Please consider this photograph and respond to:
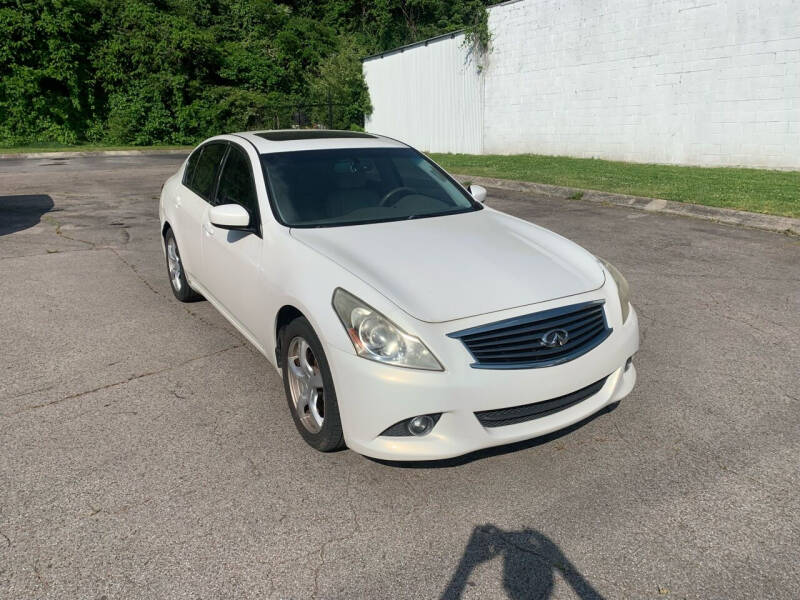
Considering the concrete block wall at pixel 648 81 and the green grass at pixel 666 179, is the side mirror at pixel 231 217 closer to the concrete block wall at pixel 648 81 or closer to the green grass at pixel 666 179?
the green grass at pixel 666 179

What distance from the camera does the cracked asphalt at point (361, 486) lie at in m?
2.46

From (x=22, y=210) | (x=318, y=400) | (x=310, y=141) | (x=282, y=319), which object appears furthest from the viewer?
(x=22, y=210)

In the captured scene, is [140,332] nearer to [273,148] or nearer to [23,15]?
[273,148]

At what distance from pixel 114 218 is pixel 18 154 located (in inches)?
572

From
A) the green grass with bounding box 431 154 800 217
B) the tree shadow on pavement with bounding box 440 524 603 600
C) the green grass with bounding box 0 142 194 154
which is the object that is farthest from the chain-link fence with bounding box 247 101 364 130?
the tree shadow on pavement with bounding box 440 524 603 600

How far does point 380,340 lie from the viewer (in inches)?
113

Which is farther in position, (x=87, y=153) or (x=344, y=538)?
(x=87, y=153)

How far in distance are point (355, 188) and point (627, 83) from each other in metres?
13.7

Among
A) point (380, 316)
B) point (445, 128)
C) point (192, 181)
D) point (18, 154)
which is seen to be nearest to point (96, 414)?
point (380, 316)

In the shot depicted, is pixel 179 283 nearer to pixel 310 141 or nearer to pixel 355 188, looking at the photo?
pixel 310 141

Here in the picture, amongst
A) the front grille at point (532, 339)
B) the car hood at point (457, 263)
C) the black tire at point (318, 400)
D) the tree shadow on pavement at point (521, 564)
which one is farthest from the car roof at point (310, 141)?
the tree shadow on pavement at point (521, 564)

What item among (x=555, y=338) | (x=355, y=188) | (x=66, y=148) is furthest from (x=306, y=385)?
(x=66, y=148)

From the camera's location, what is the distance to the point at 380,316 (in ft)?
9.52

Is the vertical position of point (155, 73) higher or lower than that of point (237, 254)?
higher
